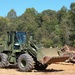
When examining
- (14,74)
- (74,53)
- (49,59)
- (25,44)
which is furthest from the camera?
(74,53)

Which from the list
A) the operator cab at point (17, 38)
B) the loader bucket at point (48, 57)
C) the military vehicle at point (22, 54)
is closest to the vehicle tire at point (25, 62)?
the military vehicle at point (22, 54)

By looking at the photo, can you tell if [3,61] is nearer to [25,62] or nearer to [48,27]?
[25,62]

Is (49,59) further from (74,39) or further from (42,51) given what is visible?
(74,39)

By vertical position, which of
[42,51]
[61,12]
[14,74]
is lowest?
[14,74]

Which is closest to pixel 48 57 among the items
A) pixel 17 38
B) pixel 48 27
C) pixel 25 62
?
pixel 25 62

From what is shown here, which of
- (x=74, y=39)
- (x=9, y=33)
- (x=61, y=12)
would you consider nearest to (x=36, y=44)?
(x=9, y=33)

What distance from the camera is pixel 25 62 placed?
19.9 metres

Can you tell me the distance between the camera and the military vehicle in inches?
770

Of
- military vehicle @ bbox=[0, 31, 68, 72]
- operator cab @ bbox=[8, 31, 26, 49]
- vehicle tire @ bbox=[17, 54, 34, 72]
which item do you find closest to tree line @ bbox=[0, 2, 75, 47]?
operator cab @ bbox=[8, 31, 26, 49]

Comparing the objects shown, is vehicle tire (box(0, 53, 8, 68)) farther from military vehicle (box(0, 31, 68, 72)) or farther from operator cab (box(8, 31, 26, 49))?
operator cab (box(8, 31, 26, 49))

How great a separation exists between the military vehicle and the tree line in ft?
3.37

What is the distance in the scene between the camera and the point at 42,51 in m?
19.8

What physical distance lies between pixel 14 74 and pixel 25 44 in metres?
3.10

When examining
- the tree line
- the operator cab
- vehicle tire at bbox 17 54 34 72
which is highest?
the tree line
